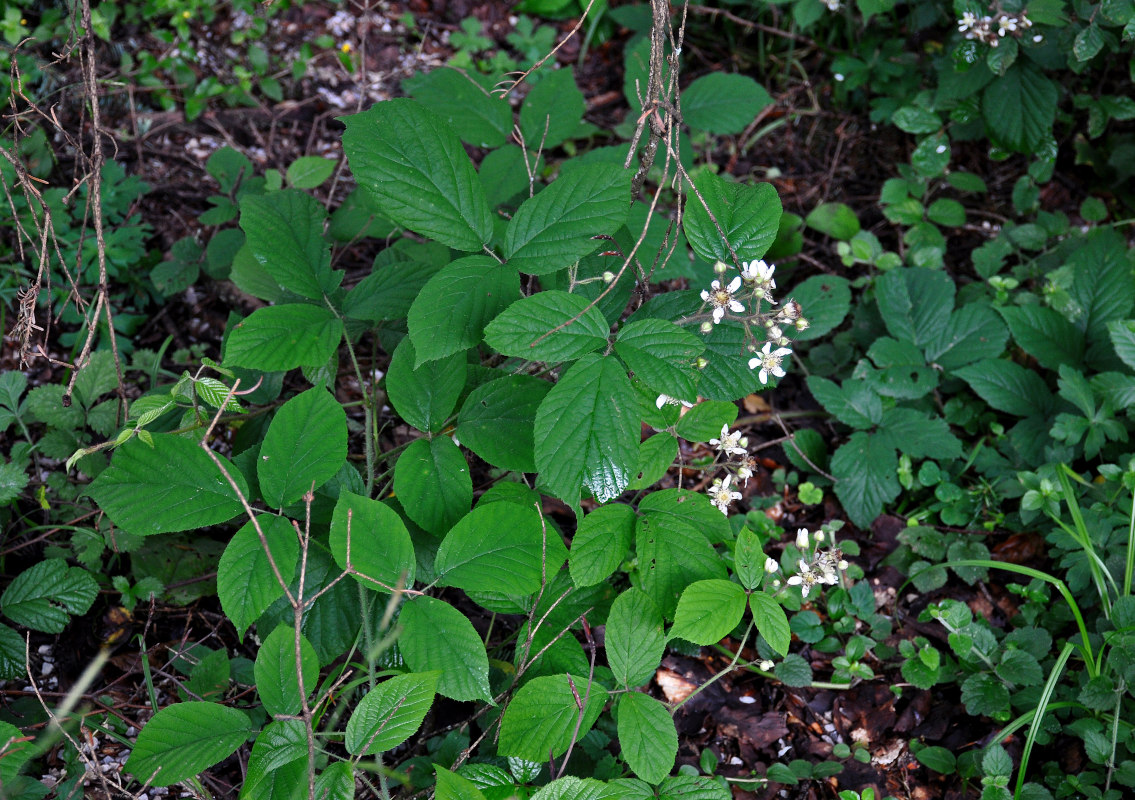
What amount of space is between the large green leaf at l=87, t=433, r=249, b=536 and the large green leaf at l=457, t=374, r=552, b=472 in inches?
17.8

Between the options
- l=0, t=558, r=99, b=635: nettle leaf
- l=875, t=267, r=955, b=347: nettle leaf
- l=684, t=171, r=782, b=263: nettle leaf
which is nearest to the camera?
l=684, t=171, r=782, b=263: nettle leaf

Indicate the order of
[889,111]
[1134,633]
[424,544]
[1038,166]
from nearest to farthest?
[424,544] → [1134,633] → [1038,166] → [889,111]

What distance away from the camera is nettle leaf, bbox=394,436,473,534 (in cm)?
154

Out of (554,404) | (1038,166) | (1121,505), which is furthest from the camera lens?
(1038,166)

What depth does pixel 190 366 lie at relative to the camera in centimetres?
242

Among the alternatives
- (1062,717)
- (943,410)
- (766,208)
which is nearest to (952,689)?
(1062,717)

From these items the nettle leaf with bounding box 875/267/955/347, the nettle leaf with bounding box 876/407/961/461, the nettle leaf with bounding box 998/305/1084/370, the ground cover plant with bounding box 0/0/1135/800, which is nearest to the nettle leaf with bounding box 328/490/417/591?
the ground cover plant with bounding box 0/0/1135/800

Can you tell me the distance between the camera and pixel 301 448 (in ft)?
5.00

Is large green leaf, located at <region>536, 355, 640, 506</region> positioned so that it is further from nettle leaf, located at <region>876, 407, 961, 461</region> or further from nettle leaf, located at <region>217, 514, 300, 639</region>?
nettle leaf, located at <region>876, 407, 961, 461</region>

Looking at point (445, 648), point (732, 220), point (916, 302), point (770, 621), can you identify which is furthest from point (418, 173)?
point (916, 302)

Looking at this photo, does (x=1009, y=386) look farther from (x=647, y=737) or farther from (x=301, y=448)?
(x=301, y=448)

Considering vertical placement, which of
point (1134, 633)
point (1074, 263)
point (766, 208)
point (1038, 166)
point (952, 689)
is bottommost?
point (952, 689)

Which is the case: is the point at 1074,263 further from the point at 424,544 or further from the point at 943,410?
the point at 424,544

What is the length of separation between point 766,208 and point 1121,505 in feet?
4.54
